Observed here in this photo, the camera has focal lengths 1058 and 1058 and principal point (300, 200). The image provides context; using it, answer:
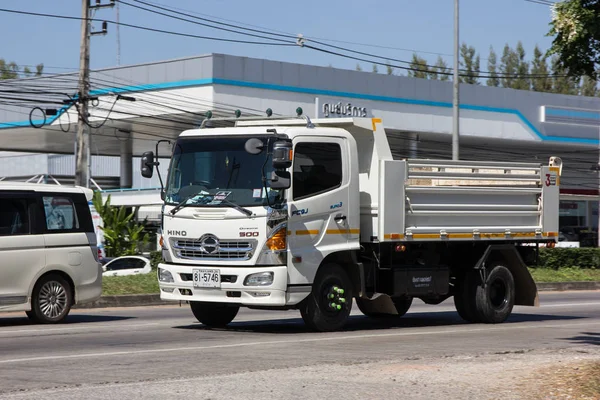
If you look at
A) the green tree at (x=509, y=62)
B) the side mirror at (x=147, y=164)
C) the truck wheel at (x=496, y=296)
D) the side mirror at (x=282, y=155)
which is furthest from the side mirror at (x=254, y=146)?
the green tree at (x=509, y=62)

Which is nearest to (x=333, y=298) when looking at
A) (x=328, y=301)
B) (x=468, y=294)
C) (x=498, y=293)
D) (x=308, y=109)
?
(x=328, y=301)

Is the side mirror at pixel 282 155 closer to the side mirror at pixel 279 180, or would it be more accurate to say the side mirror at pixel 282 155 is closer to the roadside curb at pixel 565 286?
the side mirror at pixel 279 180

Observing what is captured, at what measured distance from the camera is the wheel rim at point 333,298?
1463 cm

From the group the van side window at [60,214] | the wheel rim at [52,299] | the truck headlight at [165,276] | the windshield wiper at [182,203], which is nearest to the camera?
the windshield wiper at [182,203]

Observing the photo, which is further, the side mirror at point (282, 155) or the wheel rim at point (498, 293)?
the wheel rim at point (498, 293)

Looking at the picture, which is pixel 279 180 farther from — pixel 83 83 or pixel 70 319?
pixel 83 83

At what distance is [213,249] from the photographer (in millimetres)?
14125

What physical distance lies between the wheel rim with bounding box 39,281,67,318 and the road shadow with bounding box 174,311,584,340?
217 centimetres

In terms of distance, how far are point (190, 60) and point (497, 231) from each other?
30296mm

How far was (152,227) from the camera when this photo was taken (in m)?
53.0

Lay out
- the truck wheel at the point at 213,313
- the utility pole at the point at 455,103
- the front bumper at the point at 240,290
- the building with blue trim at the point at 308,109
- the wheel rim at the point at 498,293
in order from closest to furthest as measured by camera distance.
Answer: the front bumper at the point at 240,290, the truck wheel at the point at 213,313, the wheel rim at the point at 498,293, the utility pole at the point at 455,103, the building with blue trim at the point at 308,109

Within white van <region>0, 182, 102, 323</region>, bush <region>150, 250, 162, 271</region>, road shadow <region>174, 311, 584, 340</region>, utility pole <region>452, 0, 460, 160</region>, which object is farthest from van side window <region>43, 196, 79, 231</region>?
utility pole <region>452, 0, 460, 160</region>

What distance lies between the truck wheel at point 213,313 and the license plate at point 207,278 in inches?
49.5

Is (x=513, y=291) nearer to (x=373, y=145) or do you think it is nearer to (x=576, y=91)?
(x=373, y=145)
